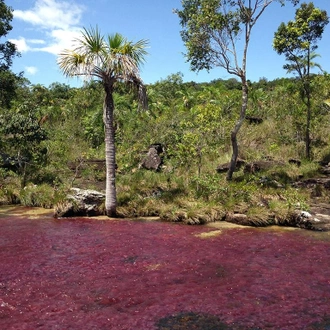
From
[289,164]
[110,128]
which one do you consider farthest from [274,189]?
[110,128]

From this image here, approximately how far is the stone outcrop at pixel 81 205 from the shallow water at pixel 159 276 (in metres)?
2.01

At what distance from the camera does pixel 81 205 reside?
1609 cm

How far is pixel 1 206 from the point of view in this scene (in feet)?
60.5

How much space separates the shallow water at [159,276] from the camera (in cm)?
704

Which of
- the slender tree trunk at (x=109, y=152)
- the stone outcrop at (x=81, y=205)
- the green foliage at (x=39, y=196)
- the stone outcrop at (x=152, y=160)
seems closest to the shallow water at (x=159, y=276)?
the slender tree trunk at (x=109, y=152)

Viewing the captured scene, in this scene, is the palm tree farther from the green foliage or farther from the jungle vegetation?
the green foliage

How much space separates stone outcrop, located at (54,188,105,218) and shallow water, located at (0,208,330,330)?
2.01 m

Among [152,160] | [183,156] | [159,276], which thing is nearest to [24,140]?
[152,160]

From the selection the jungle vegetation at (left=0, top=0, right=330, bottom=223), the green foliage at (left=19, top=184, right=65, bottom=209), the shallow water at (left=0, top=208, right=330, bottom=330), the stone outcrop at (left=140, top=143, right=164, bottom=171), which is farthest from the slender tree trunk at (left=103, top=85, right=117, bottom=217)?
the stone outcrop at (left=140, top=143, right=164, bottom=171)

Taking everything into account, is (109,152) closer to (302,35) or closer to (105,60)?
(105,60)

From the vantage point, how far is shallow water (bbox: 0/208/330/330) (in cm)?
704

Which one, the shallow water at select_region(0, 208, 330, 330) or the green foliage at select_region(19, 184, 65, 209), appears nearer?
the shallow water at select_region(0, 208, 330, 330)

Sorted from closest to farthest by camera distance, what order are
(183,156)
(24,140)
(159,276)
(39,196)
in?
(159,276)
(39,196)
(183,156)
(24,140)

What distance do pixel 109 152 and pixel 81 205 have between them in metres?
2.58
